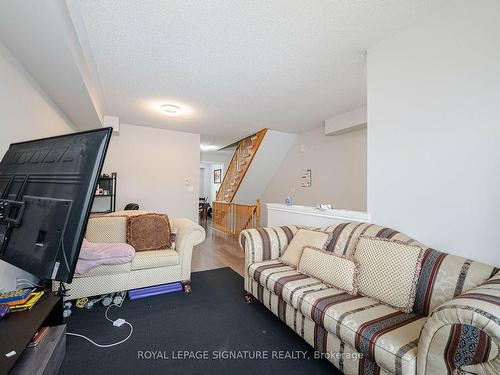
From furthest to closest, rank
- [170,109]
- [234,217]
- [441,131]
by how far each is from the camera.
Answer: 1. [234,217]
2. [170,109]
3. [441,131]

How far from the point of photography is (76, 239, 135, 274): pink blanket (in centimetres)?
213

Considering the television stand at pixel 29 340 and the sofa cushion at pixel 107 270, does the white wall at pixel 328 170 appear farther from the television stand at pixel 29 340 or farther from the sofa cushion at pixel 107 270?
the television stand at pixel 29 340

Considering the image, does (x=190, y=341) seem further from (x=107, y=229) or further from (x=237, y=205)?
(x=237, y=205)

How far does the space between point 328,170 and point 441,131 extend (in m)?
2.91

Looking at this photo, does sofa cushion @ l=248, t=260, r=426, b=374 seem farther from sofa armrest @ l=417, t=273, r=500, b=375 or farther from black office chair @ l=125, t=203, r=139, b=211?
black office chair @ l=125, t=203, r=139, b=211

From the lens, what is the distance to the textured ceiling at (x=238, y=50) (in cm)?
171

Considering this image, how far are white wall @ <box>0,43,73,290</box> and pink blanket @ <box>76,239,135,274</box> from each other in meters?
0.38

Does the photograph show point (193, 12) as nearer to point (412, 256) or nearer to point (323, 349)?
point (412, 256)

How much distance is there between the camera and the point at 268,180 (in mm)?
6426

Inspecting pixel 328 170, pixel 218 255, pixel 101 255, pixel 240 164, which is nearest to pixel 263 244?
pixel 101 255

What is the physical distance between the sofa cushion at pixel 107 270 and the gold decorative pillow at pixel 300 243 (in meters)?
1.60

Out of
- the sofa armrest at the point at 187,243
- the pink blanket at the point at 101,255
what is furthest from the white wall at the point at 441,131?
the pink blanket at the point at 101,255

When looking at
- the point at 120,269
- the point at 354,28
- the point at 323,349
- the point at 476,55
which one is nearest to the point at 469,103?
the point at 476,55

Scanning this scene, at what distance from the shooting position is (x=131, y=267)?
7.89ft
